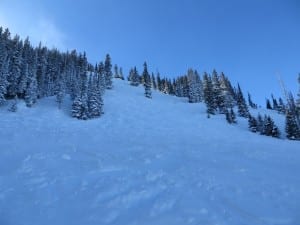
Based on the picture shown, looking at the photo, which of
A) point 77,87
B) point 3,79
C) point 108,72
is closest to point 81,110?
point 77,87

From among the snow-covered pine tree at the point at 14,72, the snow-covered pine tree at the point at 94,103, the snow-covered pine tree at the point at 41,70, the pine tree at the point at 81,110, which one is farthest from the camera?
the snow-covered pine tree at the point at 41,70

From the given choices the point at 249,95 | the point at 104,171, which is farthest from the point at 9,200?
the point at 249,95

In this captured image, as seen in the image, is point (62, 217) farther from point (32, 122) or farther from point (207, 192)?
point (32, 122)

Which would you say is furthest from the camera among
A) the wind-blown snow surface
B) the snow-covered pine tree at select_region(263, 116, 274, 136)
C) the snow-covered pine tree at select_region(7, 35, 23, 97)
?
the snow-covered pine tree at select_region(7, 35, 23, 97)

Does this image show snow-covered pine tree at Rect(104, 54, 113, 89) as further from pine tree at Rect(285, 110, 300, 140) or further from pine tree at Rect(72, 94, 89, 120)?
pine tree at Rect(285, 110, 300, 140)

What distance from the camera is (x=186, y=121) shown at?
46.9 m

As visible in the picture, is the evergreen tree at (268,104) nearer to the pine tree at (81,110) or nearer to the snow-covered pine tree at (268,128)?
the snow-covered pine tree at (268,128)

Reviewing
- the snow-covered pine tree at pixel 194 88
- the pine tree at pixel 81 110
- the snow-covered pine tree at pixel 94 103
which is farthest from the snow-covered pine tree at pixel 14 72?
the snow-covered pine tree at pixel 194 88

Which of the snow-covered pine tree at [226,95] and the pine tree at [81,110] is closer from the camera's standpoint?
the pine tree at [81,110]

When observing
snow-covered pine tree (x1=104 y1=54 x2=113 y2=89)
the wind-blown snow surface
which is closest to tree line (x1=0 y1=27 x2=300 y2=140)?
snow-covered pine tree (x1=104 y1=54 x2=113 y2=89)

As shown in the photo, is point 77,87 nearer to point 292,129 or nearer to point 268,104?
point 292,129

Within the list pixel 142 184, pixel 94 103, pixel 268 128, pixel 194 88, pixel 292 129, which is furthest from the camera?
pixel 194 88

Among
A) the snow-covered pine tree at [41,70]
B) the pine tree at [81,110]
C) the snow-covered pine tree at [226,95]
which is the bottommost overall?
the pine tree at [81,110]

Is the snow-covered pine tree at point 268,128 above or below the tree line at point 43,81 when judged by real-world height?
below
